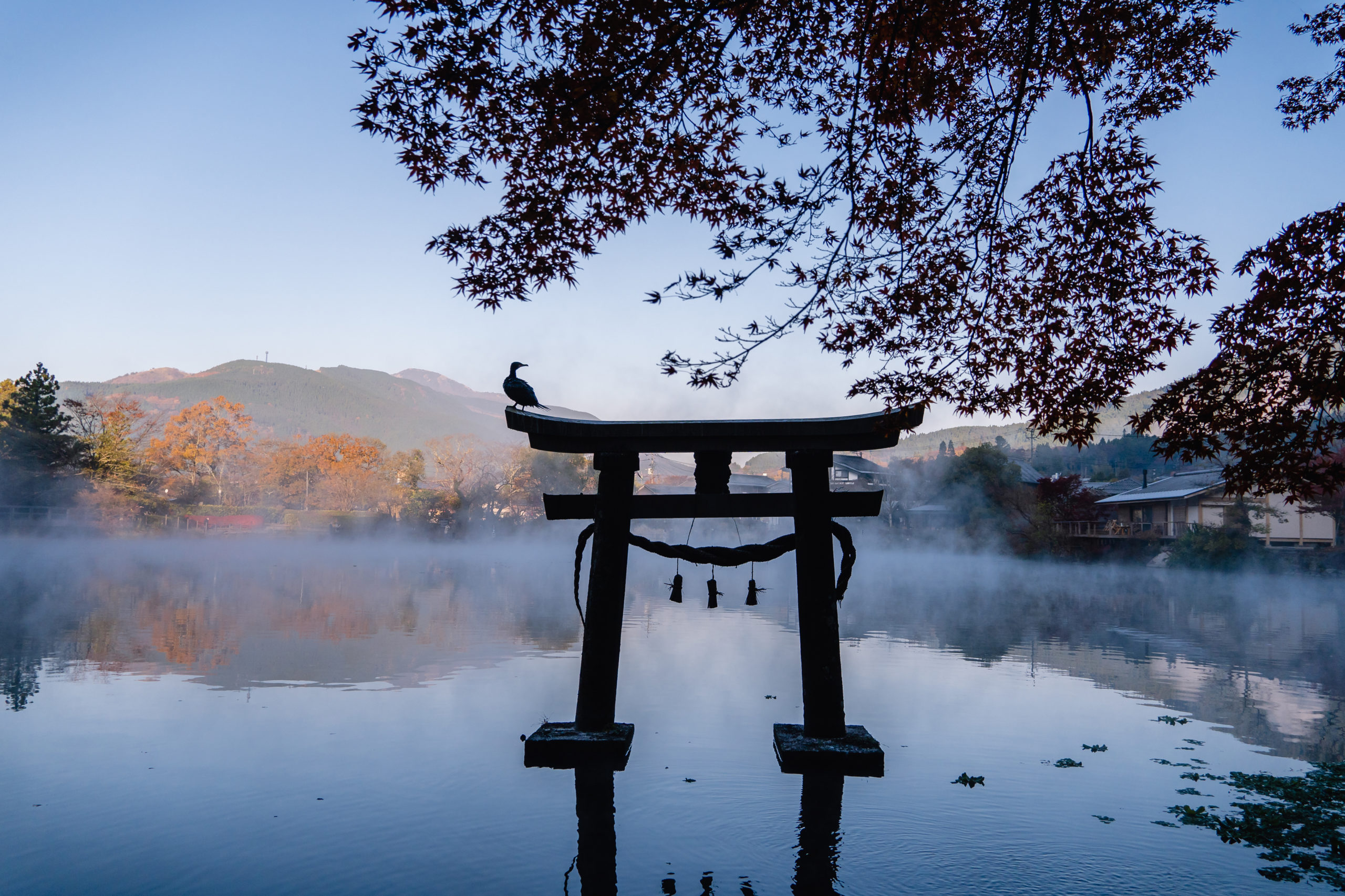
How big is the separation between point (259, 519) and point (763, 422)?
247ft

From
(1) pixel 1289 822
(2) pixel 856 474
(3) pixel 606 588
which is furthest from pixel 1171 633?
(2) pixel 856 474

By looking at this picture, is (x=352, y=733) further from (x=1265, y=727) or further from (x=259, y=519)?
(x=259, y=519)

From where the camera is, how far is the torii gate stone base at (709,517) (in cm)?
596

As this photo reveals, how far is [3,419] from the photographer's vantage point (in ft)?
158

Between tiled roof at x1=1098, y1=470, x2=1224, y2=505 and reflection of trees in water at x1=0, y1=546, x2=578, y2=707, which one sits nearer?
reflection of trees in water at x1=0, y1=546, x2=578, y2=707

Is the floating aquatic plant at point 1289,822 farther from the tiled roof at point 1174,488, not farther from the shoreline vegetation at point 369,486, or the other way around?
the tiled roof at point 1174,488

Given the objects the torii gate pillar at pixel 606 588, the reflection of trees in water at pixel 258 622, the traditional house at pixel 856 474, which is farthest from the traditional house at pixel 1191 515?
the torii gate pillar at pixel 606 588

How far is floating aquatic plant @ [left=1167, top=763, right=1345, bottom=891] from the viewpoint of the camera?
5.44m

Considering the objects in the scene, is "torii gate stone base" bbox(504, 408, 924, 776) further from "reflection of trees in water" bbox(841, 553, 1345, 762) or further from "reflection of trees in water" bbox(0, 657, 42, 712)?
"reflection of trees in water" bbox(0, 657, 42, 712)

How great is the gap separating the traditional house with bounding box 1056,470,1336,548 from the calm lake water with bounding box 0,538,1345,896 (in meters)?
22.0

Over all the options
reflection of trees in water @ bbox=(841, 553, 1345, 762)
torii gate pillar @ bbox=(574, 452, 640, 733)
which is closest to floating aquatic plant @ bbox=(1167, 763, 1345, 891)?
reflection of trees in water @ bbox=(841, 553, 1345, 762)

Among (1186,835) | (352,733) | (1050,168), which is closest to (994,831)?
(1186,835)

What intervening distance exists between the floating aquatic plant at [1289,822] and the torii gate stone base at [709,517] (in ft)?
9.51

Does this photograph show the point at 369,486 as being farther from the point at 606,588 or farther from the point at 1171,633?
the point at 606,588
